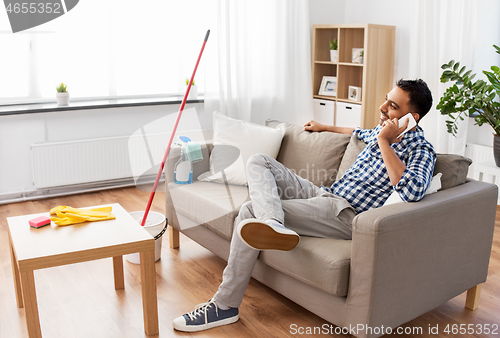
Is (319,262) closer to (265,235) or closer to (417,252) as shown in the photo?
(265,235)

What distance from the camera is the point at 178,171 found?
2.67 metres

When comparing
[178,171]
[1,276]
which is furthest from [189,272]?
[1,276]

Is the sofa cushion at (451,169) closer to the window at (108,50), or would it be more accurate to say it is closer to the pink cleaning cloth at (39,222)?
the pink cleaning cloth at (39,222)

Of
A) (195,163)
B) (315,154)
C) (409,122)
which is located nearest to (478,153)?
(315,154)

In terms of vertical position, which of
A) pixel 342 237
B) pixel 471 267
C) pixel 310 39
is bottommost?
pixel 471 267

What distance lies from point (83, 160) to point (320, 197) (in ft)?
7.96

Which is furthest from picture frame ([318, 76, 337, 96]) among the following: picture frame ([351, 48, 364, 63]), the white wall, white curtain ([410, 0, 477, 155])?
the white wall

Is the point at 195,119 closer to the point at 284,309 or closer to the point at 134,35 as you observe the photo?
the point at 134,35

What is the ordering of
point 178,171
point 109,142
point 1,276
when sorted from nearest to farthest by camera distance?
1. point 1,276
2. point 178,171
3. point 109,142

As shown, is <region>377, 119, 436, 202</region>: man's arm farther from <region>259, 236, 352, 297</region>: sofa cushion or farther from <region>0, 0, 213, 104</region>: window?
<region>0, 0, 213, 104</region>: window

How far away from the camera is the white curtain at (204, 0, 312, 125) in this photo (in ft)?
13.5

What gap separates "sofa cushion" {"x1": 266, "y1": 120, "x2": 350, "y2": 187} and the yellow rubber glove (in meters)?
1.04

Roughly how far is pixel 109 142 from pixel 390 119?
2558 mm

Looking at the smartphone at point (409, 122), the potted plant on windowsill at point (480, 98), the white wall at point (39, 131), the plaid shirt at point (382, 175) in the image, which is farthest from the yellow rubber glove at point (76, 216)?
the potted plant on windowsill at point (480, 98)
